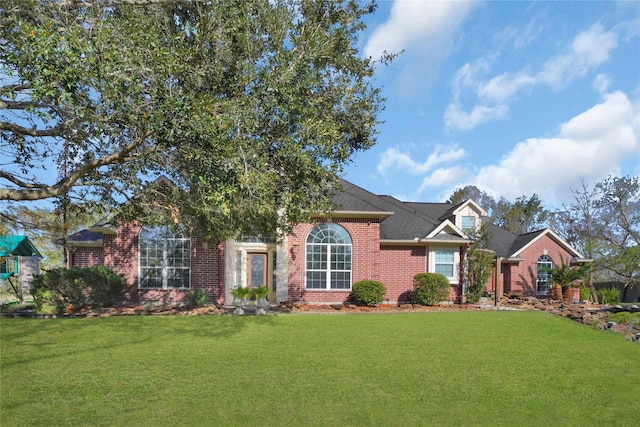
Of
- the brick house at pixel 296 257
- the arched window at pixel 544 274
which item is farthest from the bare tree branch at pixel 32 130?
the arched window at pixel 544 274

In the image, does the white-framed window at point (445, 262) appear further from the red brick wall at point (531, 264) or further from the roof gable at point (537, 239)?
the red brick wall at point (531, 264)

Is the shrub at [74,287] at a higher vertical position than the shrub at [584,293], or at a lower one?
higher

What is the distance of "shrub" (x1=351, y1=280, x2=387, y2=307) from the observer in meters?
17.0

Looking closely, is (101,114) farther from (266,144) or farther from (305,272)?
(305,272)

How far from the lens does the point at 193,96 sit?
22.0ft

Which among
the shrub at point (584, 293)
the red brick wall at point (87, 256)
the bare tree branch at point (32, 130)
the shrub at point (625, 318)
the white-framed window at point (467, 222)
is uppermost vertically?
the bare tree branch at point (32, 130)

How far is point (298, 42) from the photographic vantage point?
328 inches

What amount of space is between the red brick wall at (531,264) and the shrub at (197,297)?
1738cm

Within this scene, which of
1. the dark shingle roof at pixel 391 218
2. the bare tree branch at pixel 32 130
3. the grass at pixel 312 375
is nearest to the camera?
the grass at pixel 312 375

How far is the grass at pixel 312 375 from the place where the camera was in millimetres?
5523

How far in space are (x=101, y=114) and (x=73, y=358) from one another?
527cm

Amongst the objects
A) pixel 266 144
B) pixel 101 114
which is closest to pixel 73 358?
pixel 101 114

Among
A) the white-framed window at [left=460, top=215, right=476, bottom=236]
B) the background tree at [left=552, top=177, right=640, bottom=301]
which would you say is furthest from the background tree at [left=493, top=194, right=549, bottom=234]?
the white-framed window at [left=460, top=215, right=476, bottom=236]

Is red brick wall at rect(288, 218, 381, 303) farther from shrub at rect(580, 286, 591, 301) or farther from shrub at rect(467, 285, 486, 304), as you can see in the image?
shrub at rect(580, 286, 591, 301)
